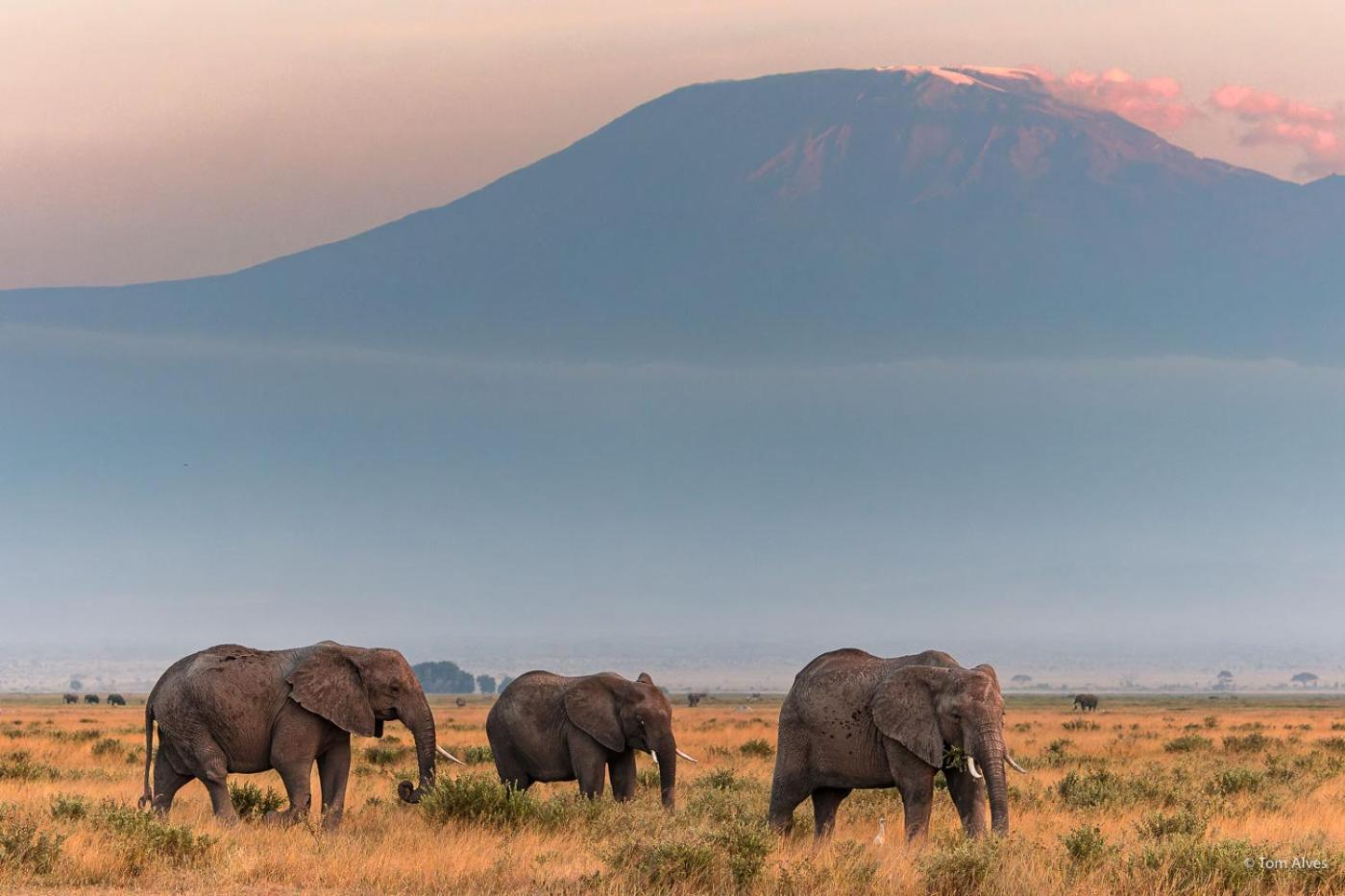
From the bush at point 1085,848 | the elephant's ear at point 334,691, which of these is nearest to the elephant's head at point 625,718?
the elephant's ear at point 334,691

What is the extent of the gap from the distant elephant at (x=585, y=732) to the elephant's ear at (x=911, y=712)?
6.24 metres

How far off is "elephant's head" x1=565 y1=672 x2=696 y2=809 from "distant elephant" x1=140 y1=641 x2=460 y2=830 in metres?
3.02

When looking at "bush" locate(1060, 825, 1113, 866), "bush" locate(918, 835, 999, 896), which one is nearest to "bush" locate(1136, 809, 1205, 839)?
"bush" locate(1060, 825, 1113, 866)

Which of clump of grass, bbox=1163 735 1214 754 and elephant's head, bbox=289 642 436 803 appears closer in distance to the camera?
elephant's head, bbox=289 642 436 803

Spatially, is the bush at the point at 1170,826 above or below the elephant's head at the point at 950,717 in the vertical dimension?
below

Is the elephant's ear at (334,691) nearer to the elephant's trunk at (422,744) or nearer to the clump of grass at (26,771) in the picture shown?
the elephant's trunk at (422,744)

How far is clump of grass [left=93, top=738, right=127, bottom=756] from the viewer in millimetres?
43612

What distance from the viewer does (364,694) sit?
2375 cm

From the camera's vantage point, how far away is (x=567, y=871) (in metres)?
18.1

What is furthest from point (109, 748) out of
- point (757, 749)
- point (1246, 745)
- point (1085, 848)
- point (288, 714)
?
point (1085, 848)

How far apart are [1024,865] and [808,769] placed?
14.9 feet

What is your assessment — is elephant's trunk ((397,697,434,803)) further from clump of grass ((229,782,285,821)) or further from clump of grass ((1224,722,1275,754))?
clump of grass ((1224,722,1275,754))

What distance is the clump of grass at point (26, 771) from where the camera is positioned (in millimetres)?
32938

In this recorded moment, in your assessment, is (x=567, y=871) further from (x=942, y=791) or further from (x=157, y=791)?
(x=942, y=791)
